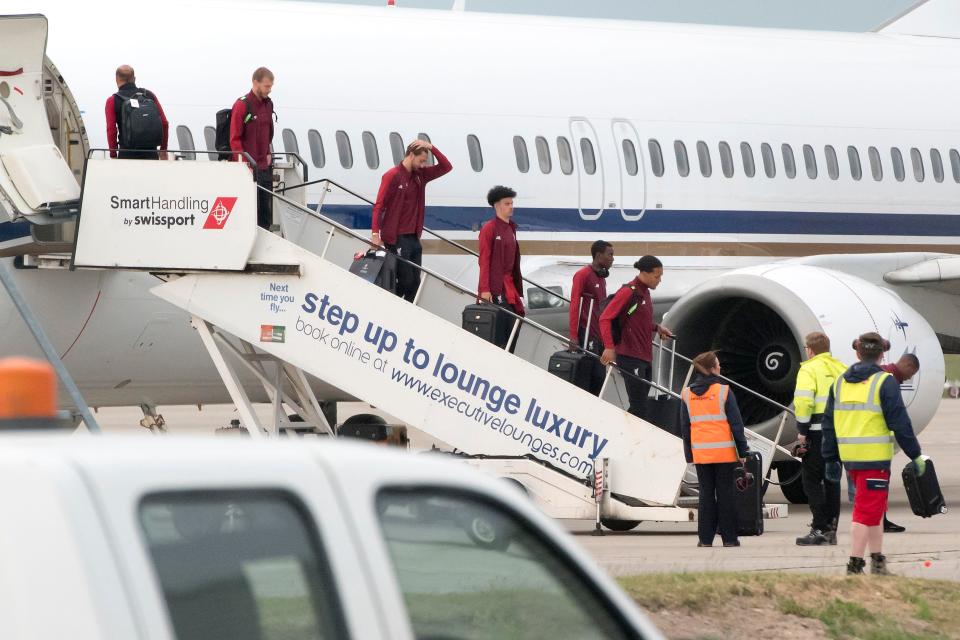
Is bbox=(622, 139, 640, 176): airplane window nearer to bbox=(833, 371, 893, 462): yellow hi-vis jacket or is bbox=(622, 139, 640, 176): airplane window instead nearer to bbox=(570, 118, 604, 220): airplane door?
bbox=(570, 118, 604, 220): airplane door

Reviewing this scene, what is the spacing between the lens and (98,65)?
506 inches

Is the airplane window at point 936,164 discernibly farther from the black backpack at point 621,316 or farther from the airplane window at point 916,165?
the black backpack at point 621,316

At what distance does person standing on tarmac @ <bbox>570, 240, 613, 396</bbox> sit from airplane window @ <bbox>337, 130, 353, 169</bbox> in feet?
7.00

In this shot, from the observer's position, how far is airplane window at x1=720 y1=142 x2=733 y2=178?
1627 centimetres

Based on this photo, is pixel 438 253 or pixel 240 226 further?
pixel 438 253

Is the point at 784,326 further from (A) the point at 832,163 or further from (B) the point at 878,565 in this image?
(B) the point at 878,565

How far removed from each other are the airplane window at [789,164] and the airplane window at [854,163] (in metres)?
0.75

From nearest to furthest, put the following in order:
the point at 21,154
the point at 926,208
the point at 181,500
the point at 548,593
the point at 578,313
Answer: the point at 181,500 < the point at 548,593 < the point at 21,154 < the point at 578,313 < the point at 926,208

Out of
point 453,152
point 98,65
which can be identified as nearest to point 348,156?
point 453,152

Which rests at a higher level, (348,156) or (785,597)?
(348,156)

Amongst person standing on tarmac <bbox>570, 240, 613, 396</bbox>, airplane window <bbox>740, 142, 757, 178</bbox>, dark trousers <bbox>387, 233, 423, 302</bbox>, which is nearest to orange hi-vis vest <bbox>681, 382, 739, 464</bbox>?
person standing on tarmac <bbox>570, 240, 613, 396</bbox>

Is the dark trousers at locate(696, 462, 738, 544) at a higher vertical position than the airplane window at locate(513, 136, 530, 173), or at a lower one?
lower

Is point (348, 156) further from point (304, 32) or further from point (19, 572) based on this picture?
point (19, 572)

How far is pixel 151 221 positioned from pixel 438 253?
326cm
